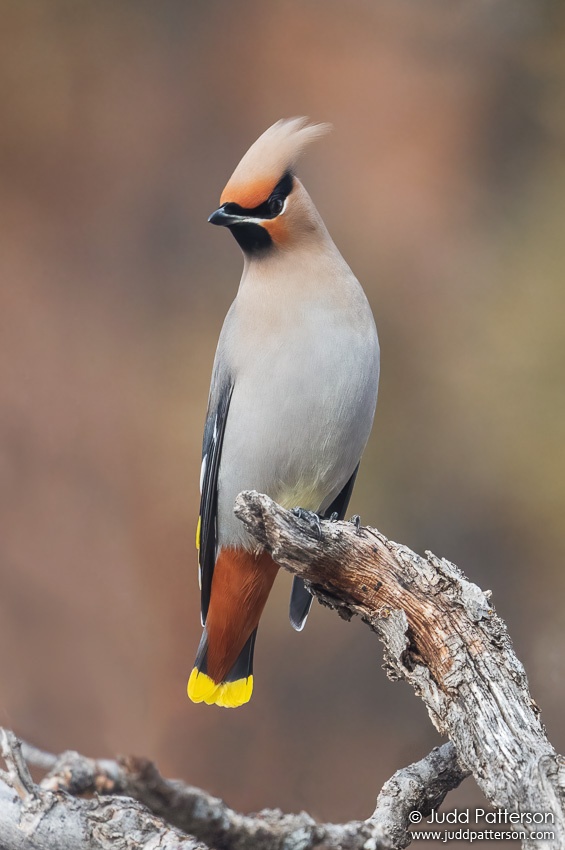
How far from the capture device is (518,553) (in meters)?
5.17

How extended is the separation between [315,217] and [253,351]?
0.43m

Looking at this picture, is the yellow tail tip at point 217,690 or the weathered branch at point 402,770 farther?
the yellow tail tip at point 217,690

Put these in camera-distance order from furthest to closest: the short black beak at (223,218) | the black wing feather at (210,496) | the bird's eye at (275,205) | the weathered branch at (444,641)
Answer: the black wing feather at (210,496) → the bird's eye at (275,205) → the short black beak at (223,218) → the weathered branch at (444,641)

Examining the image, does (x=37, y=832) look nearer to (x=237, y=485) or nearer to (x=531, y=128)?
(x=237, y=485)

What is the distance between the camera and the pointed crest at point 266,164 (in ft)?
9.03

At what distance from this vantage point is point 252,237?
2.85 m

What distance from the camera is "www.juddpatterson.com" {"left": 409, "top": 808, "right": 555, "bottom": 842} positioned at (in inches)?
75.4

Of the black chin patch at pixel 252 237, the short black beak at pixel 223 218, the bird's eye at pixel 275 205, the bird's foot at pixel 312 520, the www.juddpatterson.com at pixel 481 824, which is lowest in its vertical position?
the www.juddpatterson.com at pixel 481 824

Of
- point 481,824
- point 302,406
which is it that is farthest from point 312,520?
point 481,824

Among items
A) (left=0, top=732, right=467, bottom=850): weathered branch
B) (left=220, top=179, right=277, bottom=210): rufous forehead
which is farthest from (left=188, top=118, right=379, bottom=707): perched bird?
(left=0, top=732, right=467, bottom=850): weathered branch

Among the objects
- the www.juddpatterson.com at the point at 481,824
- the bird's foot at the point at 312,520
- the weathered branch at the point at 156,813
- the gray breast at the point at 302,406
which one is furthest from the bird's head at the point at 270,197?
the www.juddpatterson.com at the point at 481,824

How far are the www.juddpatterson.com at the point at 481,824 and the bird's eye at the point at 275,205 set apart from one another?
1.54 meters

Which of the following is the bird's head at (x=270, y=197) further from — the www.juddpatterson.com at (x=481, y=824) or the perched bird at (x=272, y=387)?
the www.juddpatterson.com at (x=481, y=824)

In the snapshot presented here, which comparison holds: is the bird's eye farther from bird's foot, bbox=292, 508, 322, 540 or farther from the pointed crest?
bird's foot, bbox=292, 508, 322, 540
